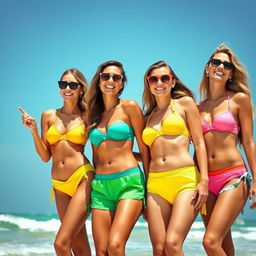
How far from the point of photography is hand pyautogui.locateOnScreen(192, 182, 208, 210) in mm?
5332

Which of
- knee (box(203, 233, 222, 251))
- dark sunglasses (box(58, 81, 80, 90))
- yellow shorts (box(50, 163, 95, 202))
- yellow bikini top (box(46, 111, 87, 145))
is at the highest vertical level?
dark sunglasses (box(58, 81, 80, 90))

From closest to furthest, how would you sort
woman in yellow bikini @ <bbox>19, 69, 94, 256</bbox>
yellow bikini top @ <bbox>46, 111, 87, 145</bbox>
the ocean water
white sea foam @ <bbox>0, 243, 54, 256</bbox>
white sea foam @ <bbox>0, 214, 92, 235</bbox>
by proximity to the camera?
1. woman in yellow bikini @ <bbox>19, 69, 94, 256</bbox>
2. yellow bikini top @ <bbox>46, 111, 87, 145</bbox>
3. white sea foam @ <bbox>0, 243, 54, 256</bbox>
4. the ocean water
5. white sea foam @ <bbox>0, 214, 92, 235</bbox>

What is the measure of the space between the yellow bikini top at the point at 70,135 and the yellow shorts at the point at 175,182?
144 cm

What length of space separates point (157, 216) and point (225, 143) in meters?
1.27

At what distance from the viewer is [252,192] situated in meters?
5.64

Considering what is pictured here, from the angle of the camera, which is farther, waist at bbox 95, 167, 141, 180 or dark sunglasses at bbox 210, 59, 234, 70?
dark sunglasses at bbox 210, 59, 234, 70

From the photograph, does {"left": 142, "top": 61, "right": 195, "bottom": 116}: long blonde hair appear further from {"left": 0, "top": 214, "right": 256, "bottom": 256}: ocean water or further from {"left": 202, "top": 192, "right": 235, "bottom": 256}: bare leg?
{"left": 0, "top": 214, "right": 256, "bottom": 256}: ocean water

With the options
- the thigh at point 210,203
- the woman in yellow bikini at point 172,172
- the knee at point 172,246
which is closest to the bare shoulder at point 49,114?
the woman in yellow bikini at point 172,172

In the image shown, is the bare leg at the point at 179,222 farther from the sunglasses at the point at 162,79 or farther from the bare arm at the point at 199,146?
the sunglasses at the point at 162,79

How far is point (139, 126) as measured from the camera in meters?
5.96

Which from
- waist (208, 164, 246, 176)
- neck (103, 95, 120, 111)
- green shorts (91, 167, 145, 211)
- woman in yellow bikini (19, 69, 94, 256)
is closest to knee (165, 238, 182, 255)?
green shorts (91, 167, 145, 211)

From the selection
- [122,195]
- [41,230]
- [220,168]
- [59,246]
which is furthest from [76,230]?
[41,230]

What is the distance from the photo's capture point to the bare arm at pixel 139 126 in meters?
5.92

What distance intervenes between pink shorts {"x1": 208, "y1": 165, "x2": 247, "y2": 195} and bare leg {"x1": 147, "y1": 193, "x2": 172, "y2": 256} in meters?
0.65
